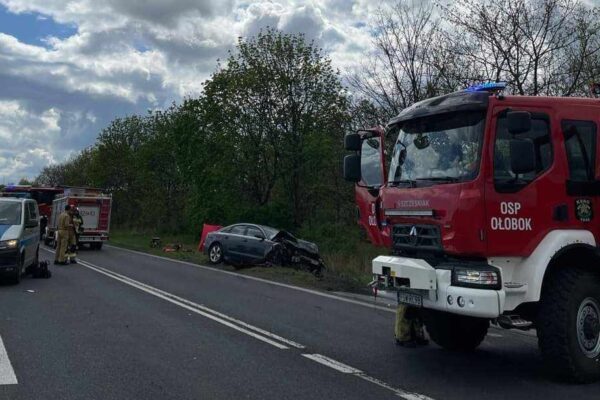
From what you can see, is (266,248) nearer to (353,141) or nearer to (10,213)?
(10,213)

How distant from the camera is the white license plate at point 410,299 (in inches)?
242

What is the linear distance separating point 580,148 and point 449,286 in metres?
2.02

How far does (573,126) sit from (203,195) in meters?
29.0

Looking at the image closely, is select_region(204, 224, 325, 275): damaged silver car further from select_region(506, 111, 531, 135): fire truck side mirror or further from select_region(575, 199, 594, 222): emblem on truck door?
select_region(506, 111, 531, 135): fire truck side mirror

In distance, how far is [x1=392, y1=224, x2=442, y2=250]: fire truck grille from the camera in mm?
6031

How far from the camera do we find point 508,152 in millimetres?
5840

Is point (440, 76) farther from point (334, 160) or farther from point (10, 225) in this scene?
point (10, 225)

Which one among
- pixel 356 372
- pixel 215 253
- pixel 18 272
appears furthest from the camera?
pixel 215 253

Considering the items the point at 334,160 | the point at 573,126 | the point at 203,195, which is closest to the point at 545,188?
the point at 573,126

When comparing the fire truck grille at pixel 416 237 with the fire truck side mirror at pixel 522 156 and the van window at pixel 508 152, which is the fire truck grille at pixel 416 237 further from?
the fire truck side mirror at pixel 522 156

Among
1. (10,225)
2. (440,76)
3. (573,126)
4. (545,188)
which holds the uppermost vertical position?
(440,76)

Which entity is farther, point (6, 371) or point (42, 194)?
point (42, 194)

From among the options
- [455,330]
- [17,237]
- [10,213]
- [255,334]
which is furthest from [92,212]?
[455,330]

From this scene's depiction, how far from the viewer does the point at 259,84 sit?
98.5 feet
